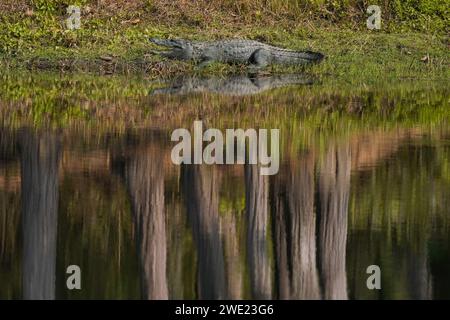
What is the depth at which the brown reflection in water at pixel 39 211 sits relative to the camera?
10.5 metres

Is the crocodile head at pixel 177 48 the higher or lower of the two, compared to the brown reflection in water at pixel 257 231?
higher

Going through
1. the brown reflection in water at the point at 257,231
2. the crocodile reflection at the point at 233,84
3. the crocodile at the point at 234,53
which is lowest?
the brown reflection in water at the point at 257,231

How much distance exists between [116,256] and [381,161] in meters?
4.60

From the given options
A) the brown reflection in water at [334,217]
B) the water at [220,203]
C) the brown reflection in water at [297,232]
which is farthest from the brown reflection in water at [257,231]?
the brown reflection in water at [334,217]

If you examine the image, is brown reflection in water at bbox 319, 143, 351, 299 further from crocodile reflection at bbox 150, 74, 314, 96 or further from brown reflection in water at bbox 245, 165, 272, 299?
crocodile reflection at bbox 150, 74, 314, 96

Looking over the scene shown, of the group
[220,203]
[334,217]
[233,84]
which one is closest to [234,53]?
[233,84]

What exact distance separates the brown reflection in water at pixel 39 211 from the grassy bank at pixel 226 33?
24.4 feet

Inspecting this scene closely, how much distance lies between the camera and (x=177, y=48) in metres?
22.7

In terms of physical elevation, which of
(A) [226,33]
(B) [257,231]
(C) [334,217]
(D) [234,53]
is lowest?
(B) [257,231]

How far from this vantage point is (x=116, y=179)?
1362cm

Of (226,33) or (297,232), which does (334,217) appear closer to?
(297,232)

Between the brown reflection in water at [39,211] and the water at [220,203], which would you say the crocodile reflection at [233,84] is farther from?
the brown reflection in water at [39,211]

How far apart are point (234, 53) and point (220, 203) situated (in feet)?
32.8
